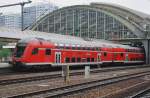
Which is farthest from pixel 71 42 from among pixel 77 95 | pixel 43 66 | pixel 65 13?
pixel 65 13

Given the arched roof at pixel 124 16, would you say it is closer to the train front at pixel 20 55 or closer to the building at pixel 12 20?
the building at pixel 12 20

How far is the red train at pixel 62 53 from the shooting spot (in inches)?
1448

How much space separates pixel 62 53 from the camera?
41531 mm

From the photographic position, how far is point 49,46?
38.8 meters

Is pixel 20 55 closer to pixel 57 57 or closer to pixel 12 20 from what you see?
pixel 57 57

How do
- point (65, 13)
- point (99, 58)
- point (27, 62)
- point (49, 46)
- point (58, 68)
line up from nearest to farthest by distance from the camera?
point (27, 62) → point (49, 46) → point (58, 68) → point (99, 58) → point (65, 13)

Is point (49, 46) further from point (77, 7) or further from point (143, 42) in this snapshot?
point (77, 7)

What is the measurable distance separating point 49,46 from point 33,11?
108 feet

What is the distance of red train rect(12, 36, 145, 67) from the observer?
36.8 meters

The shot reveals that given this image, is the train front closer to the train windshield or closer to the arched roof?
the train windshield

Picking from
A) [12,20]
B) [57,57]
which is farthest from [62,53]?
[12,20]

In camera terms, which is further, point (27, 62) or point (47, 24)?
point (47, 24)

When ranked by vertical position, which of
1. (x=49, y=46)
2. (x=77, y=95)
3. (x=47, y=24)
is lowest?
(x=77, y=95)

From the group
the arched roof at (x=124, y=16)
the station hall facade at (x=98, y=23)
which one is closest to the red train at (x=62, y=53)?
the station hall facade at (x=98, y=23)
